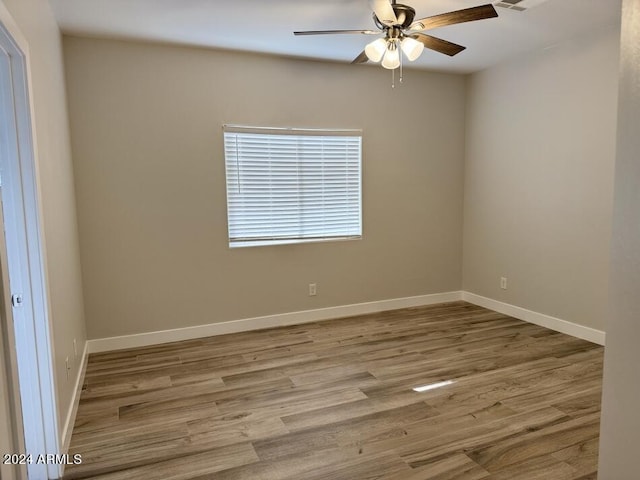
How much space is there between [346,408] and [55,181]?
2357 millimetres

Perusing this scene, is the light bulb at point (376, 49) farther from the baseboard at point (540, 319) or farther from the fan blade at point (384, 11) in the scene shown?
the baseboard at point (540, 319)

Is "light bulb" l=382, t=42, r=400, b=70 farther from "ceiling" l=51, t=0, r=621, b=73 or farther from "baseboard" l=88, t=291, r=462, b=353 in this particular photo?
"baseboard" l=88, t=291, r=462, b=353

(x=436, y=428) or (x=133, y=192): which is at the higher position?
(x=133, y=192)

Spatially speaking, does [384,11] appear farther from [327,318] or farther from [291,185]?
[327,318]

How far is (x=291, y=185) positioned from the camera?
14.6 ft

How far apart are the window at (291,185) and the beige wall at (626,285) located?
3.23m

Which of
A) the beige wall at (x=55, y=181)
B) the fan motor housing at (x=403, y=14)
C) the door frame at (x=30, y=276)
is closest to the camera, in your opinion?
the door frame at (x=30, y=276)

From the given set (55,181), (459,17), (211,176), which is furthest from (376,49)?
(55,181)

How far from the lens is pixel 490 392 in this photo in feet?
9.84

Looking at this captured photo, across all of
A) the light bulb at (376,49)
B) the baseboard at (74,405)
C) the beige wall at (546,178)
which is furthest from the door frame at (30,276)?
the beige wall at (546,178)

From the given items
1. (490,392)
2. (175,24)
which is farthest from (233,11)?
(490,392)

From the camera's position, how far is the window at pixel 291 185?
4.24 meters

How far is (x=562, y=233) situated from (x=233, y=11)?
3.48 metres

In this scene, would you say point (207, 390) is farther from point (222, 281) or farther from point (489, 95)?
point (489, 95)
